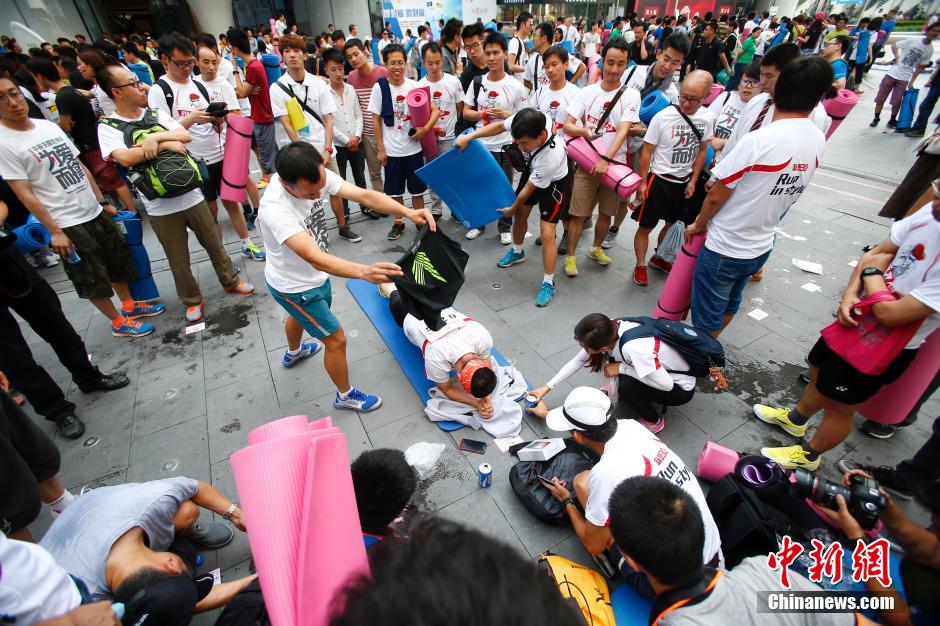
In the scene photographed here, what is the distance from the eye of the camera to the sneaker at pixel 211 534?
211cm

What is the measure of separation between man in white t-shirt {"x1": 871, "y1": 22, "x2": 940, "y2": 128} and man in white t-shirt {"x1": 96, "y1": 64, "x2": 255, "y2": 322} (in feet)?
37.2

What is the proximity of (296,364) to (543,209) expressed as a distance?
2.62 meters

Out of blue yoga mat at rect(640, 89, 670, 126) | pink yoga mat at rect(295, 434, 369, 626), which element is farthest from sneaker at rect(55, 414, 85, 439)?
blue yoga mat at rect(640, 89, 670, 126)

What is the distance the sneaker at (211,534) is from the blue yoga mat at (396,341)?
1322 millimetres

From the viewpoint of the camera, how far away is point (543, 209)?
4039 mm

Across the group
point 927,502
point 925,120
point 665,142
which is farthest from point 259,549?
point 925,120

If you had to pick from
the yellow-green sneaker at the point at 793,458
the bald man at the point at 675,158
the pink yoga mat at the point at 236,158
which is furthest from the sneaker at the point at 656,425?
the pink yoga mat at the point at 236,158

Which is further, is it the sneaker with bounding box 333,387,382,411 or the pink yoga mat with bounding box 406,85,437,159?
the pink yoga mat with bounding box 406,85,437,159

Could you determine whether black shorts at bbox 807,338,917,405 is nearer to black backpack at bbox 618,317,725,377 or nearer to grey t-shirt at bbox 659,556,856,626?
black backpack at bbox 618,317,725,377

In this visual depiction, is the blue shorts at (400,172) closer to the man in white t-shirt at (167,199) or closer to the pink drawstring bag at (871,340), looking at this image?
the man in white t-shirt at (167,199)

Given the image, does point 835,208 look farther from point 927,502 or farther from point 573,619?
point 573,619

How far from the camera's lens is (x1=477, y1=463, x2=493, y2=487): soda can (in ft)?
7.89

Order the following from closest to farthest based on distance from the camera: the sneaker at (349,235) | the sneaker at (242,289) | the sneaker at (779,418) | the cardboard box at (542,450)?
the cardboard box at (542,450) → the sneaker at (779,418) → the sneaker at (242,289) → the sneaker at (349,235)

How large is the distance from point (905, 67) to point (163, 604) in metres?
12.3
